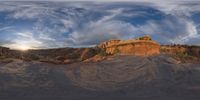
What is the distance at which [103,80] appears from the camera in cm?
1794

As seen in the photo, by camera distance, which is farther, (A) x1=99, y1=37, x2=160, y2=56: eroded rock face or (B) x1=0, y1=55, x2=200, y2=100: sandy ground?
(A) x1=99, y1=37, x2=160, y2=56: eroded rock face

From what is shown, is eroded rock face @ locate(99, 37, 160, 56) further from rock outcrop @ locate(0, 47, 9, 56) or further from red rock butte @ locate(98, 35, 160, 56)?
rock outcrop @ locate(0, 47, 9, 56)

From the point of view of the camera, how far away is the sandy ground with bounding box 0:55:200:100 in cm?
1523

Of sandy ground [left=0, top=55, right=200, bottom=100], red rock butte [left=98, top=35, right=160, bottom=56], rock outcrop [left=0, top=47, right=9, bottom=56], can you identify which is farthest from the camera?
red rock butte [left=98, top=35, right=160, bottom=56]

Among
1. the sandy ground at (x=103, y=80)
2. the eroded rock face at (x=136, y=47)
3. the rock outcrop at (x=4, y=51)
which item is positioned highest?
the eroded rock face at (x=136, y=47)

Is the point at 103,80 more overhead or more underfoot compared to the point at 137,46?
more underfoot

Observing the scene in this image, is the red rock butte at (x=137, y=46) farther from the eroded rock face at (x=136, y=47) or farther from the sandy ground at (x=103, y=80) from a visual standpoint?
the sandy ground at (x=103, y=80)

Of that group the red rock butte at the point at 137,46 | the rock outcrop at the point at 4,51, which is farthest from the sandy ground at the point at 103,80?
the red rock butte at the point at 137,46

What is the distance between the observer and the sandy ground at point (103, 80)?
50.0 ft

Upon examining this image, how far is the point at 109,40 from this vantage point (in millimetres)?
38906

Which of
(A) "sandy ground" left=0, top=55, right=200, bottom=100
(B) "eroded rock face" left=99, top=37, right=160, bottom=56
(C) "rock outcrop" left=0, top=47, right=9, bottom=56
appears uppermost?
(B) "eroded rock face" left=99, top=37, right=160, bottom=56

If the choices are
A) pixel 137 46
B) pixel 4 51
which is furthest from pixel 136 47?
pixel 4 51

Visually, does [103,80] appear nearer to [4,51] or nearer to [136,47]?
[136,47]

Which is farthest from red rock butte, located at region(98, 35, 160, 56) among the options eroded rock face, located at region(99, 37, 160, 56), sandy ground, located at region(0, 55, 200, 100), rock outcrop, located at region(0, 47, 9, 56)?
rock outcrop, located at region(0, 47, 9, 56)
